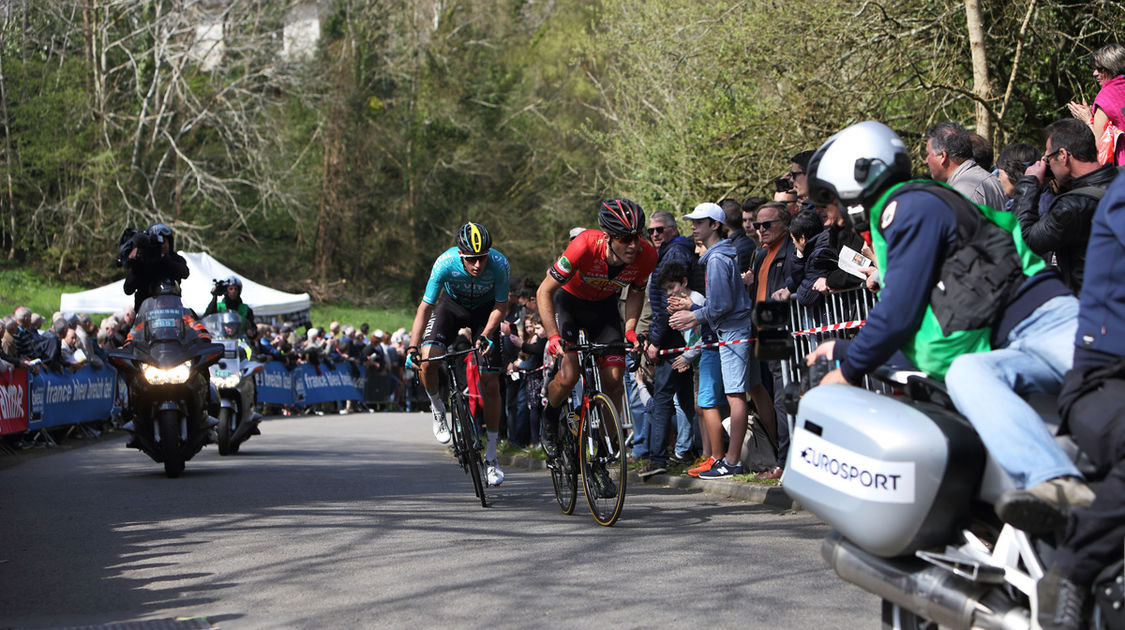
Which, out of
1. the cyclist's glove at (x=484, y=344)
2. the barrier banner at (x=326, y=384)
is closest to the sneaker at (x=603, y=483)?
the cyclist's glove at (x=484, y=344)

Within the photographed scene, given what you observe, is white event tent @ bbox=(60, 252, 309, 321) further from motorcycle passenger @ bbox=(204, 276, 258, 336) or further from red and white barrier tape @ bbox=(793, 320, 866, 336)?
red and white barrier tape @ bbox=(793, 320, 866, 336)

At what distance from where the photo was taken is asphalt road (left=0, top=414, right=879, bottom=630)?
558 cm

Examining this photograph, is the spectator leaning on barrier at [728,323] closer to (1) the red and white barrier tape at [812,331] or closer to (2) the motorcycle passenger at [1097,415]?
(1) the red and white barrier tape at [812,331]

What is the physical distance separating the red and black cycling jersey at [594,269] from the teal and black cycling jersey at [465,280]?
1188mm

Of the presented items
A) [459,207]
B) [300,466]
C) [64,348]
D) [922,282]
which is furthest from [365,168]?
[922,282]

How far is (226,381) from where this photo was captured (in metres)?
15.1

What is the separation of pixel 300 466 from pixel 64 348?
23.1 ft

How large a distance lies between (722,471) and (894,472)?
6336 mm

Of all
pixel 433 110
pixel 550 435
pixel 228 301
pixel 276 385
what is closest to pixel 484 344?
pixel 550 435

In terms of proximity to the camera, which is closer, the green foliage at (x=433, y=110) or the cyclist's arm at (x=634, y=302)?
the cyclist's arm at (x=634, y=302)

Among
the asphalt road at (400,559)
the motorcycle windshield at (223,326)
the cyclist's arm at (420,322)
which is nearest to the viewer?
the asphalt road at (400,559)

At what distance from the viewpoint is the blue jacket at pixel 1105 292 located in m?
3.85

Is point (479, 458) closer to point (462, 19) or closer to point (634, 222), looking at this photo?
point (634, 222)

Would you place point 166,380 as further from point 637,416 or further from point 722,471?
point 722,471
